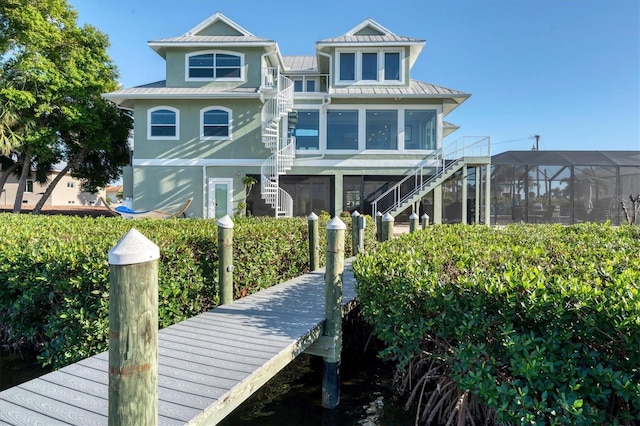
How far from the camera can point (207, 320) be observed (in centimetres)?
397

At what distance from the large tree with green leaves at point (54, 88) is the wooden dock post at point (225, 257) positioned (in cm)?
1673

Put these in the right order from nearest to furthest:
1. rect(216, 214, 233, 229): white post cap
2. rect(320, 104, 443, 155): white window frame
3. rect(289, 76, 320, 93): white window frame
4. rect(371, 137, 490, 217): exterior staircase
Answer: rect(216, 214, 233, 229): white post cap → rect(371, 137, 490, 217): exterior staircase → rect(320, 104, 443, 155): white window frame → rect(289, 76, 320, 93): white window frame

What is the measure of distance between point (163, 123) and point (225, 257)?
41.4ft

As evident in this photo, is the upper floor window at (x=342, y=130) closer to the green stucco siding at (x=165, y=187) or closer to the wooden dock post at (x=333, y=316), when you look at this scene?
the green stucco siding at (x=165, y=187)

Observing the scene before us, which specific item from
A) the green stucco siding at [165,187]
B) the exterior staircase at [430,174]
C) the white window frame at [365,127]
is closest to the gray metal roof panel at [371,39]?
the white window frame at [365,127]

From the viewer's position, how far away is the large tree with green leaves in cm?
1666

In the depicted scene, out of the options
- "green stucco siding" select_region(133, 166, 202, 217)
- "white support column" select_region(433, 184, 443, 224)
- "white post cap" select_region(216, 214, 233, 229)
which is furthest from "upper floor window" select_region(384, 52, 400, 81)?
"white post cap" select_region(216, 214, 233, 229)

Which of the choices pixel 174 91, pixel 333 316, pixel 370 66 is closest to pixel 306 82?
pixel 370 66

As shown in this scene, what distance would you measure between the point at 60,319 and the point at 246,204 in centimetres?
1182

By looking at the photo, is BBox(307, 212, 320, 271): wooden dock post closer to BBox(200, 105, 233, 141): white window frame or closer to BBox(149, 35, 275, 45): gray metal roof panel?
BBox(200, 105, 233, 141): white window frame

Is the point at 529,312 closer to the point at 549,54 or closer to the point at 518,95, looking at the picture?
the point at 549,54

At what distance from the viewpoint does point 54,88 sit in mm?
16938

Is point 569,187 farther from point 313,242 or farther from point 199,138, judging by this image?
point 199,138

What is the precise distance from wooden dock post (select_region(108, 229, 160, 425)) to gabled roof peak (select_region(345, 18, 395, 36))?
1611 cm
